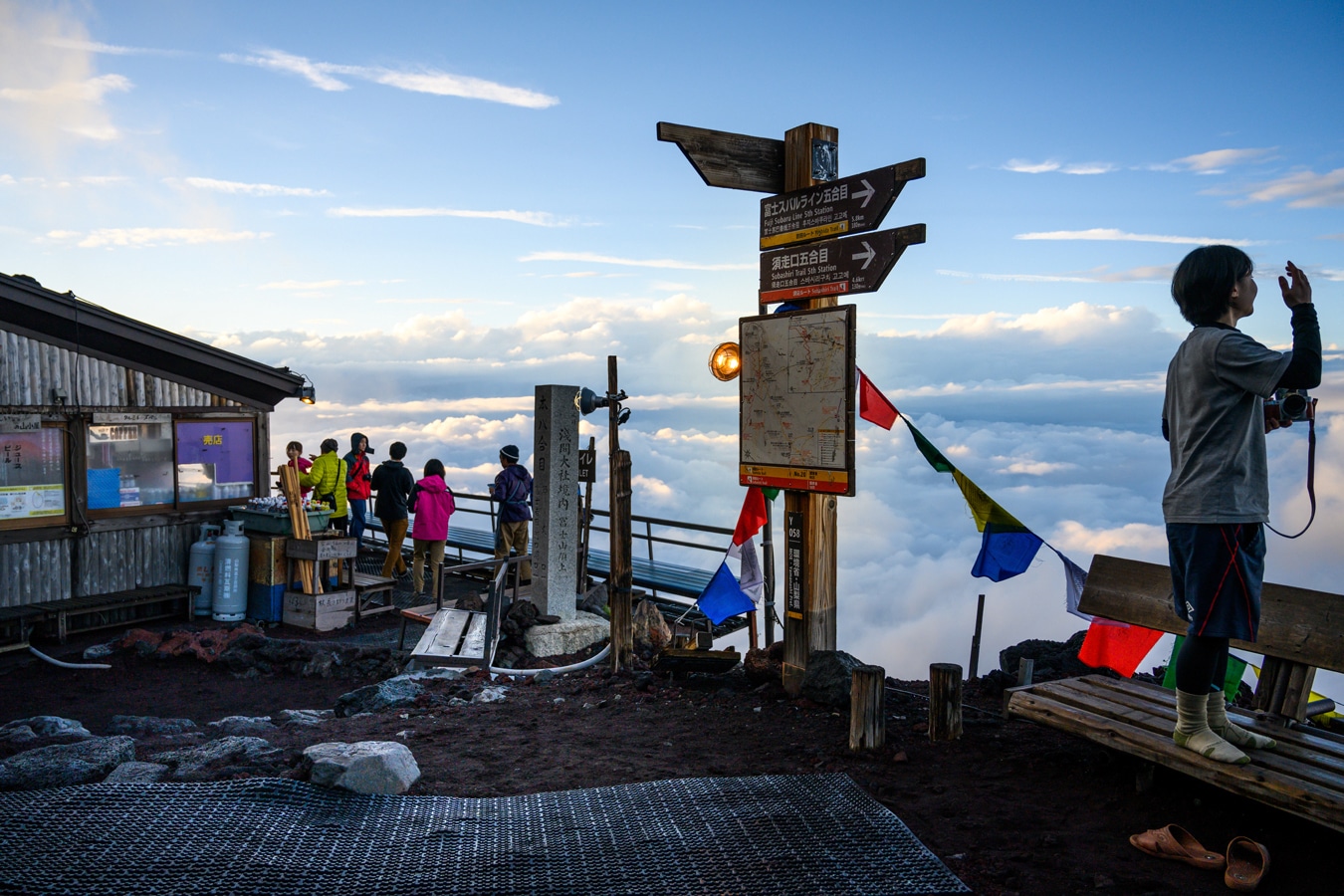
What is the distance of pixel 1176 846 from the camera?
Result: 419 cm

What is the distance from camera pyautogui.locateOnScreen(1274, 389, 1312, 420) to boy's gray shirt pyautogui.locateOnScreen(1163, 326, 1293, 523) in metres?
0.09

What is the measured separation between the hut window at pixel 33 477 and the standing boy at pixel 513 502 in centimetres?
571

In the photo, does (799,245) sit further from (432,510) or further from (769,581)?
(432,510)

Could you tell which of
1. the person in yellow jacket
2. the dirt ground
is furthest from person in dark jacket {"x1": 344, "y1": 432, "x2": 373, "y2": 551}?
the dirt ground

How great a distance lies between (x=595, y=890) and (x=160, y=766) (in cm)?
280

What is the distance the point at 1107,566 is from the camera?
19.4 ft

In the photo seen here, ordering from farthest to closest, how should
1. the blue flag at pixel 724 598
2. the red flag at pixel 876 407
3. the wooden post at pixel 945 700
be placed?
the blue flag at pixel 724 598 < the red flag at pixel 876 407 < the wooden post at pixel 945 700

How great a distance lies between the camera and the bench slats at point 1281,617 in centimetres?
462

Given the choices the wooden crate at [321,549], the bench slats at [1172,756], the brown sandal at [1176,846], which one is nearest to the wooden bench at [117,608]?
the wooden crate at [321,549]

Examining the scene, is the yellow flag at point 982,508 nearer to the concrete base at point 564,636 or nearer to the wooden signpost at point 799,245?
the wooden signpost at point 799,245

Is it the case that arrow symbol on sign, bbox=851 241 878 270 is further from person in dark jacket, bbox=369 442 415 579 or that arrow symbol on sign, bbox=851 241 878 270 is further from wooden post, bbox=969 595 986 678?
person in dark jacket, bbox=369 442 415 579

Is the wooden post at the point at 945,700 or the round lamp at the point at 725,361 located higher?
the round lamp at the point at 725,361

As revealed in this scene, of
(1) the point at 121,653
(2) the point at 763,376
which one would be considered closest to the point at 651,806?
(2) the point at 763,376

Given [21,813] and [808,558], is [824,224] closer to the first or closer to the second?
[808,558]
